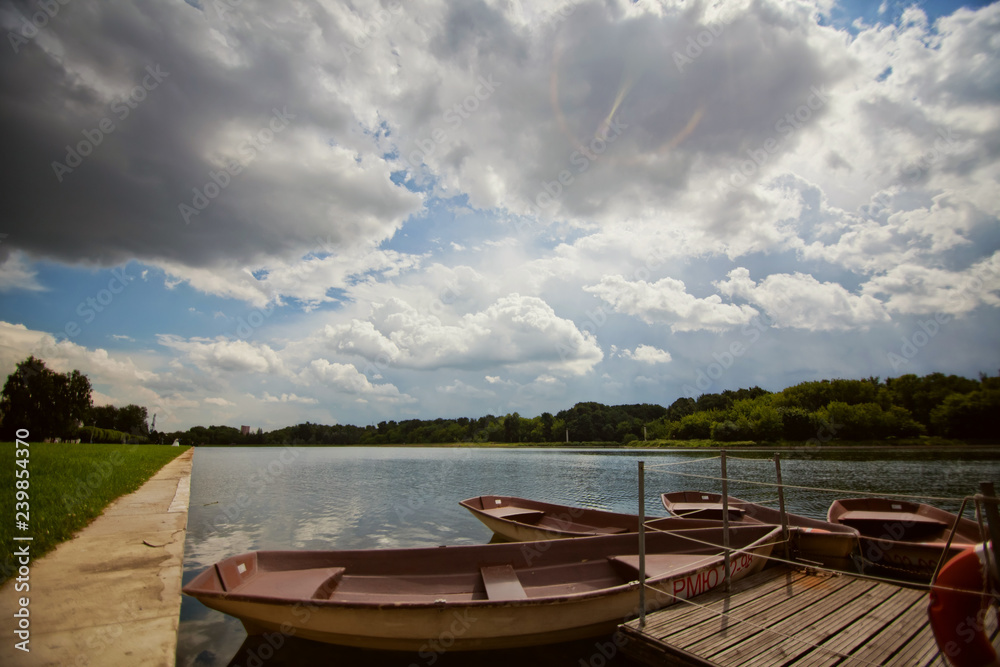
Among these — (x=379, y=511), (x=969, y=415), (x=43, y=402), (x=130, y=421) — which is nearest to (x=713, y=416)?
(x=969, y=415)

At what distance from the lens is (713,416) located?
10119 centimetres

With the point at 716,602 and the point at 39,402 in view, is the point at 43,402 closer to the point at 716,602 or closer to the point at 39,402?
the point at 39,402

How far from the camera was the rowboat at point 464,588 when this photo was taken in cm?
611

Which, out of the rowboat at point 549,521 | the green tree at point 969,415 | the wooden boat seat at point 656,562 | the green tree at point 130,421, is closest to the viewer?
the wooden boat seat at point 656,562

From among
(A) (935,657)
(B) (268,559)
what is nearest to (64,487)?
(B) (268,559)

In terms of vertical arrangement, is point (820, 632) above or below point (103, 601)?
above

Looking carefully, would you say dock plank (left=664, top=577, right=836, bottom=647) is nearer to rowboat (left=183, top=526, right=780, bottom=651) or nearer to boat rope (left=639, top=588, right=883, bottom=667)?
boat rope (left=639, top=588, right=883, bottom=667)

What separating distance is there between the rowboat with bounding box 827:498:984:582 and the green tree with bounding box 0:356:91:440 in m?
78.9

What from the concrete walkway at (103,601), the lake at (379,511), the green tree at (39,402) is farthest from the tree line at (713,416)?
the concrete walkway at (103,601)

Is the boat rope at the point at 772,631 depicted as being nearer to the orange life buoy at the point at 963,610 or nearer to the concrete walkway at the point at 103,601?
the orange life buoy at the point at 963,610

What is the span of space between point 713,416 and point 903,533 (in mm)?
98993

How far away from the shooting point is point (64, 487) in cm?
1598

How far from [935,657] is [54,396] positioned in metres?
83.1

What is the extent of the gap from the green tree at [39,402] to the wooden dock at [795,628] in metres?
76.5
